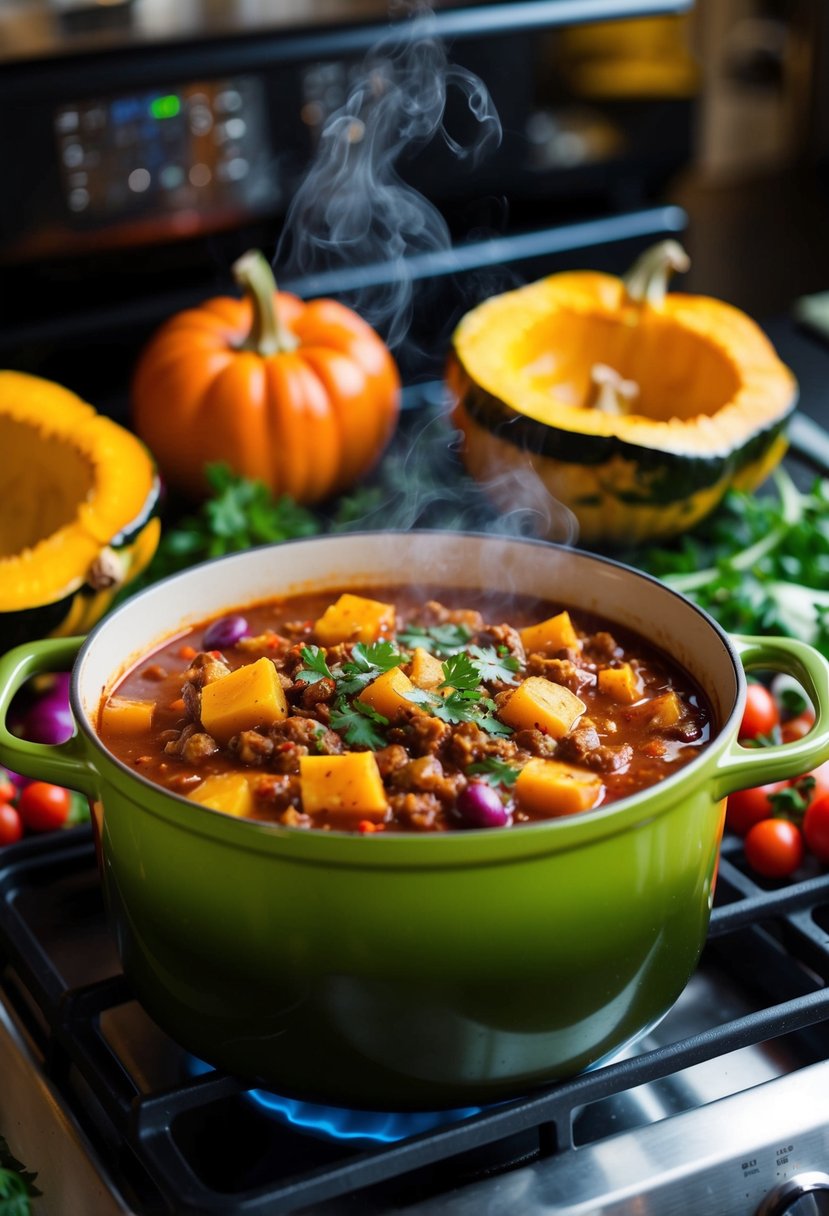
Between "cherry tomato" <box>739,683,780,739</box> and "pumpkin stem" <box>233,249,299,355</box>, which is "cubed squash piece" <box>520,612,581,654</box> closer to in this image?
"cherry tomato" <box>739,683,780,739</box>

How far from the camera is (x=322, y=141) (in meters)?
2.67

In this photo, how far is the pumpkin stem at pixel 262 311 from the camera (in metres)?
1.86

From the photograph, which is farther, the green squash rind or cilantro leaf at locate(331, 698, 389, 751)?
the green squash rind

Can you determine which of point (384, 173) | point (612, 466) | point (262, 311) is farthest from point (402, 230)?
point (612, 466)

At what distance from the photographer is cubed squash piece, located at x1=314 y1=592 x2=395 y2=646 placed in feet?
4.16

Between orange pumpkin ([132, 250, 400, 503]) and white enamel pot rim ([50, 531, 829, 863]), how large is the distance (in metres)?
0.62

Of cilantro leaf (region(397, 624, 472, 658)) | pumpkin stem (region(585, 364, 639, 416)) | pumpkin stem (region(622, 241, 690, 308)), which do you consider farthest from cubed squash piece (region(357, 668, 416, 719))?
pumpkin stem (region(622, 241, 690, 308))

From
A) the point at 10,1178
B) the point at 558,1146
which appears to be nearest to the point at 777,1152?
the point at 558,1146

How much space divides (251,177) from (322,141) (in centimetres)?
15

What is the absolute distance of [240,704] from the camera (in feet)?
3.62

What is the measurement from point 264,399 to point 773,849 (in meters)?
0.97

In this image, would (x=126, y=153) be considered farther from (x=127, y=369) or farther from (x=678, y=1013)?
(x=678, y=1013)

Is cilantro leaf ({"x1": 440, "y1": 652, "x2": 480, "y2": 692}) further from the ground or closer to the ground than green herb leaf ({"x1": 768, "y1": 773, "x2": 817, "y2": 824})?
further from the ground

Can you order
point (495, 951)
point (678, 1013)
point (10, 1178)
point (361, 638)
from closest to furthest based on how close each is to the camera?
1. point (495, 951)
2. point (10, 1178)
3. point (678, 1013)
4. point (361, 638)
